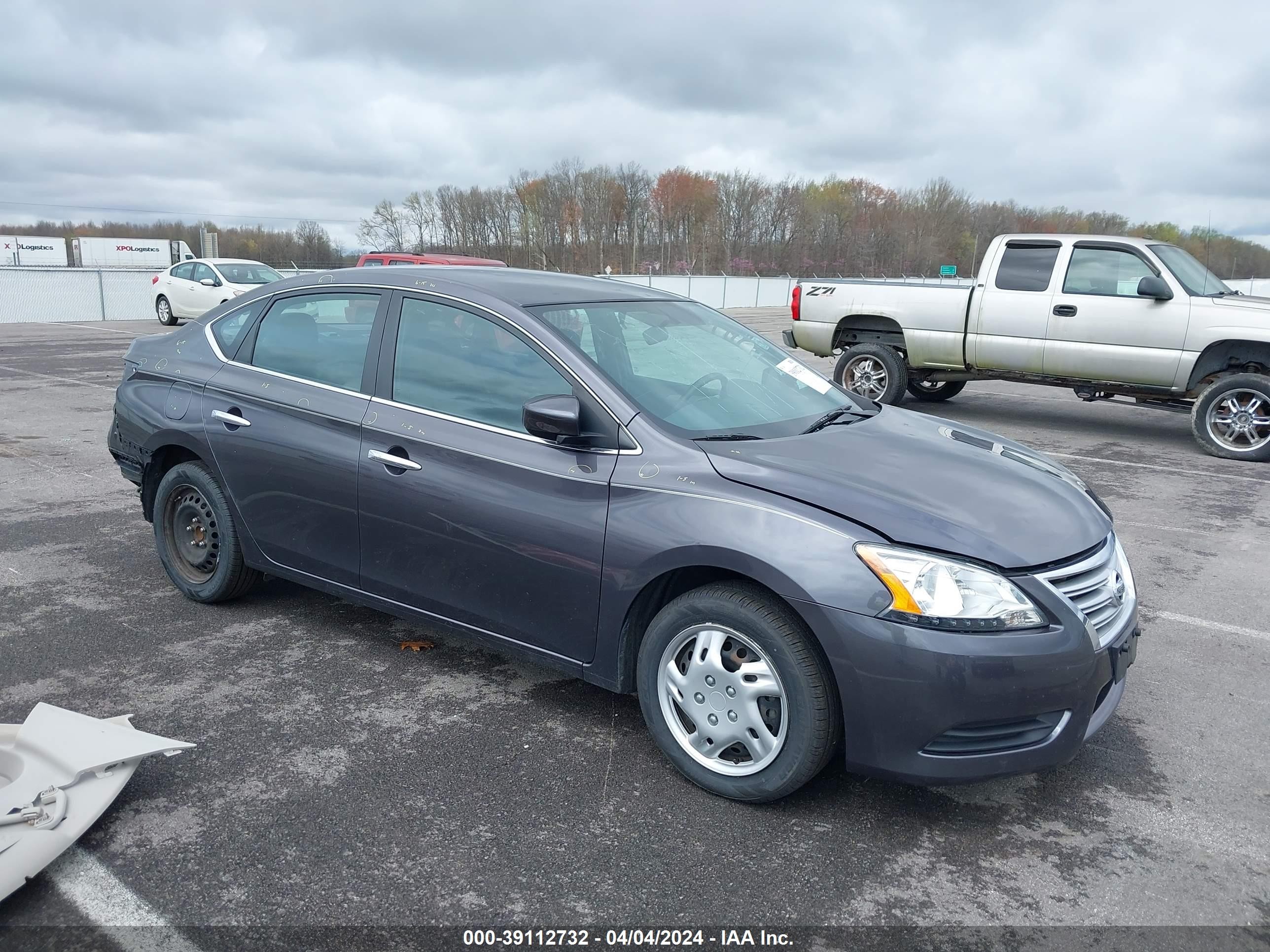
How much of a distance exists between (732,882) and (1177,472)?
7.76m

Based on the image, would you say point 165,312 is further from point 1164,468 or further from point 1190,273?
point 1164,468

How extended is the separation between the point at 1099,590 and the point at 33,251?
270 feet

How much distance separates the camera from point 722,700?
322cm

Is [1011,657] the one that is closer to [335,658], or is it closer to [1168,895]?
[1168,895]

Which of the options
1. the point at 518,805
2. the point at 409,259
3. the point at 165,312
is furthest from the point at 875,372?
the point at 165,312

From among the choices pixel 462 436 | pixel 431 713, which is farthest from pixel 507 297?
pixel 431 713

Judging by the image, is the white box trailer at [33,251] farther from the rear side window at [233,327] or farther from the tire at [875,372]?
the rear side window at [233,327]

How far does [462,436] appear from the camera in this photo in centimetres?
379

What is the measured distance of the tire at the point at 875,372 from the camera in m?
11.6

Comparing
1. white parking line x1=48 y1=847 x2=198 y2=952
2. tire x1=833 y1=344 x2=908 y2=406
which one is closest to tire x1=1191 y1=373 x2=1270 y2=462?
tire x1=833 y1=344 x2=908 y2=406

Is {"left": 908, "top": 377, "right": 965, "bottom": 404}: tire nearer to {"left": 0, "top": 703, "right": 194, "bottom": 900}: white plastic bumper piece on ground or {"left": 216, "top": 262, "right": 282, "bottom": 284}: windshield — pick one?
{"left": 0, "top": 703, "right": 194, "bottom": 900}: white plastic bumper piece on ground

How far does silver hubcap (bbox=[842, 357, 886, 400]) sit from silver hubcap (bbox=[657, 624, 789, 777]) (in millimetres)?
8833

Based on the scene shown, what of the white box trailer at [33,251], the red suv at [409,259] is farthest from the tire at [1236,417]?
the white box trailer at [33,251]

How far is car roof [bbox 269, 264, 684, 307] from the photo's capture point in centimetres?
406
